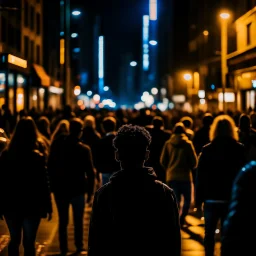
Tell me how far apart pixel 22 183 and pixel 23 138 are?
18.5 inches

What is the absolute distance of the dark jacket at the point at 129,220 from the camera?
4.46 meters

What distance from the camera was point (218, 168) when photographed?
27.6 feet

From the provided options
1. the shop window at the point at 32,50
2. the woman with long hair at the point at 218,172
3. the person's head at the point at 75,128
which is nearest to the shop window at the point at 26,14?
the shop window at the point at 32,50

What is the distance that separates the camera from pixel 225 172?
27.6 ft

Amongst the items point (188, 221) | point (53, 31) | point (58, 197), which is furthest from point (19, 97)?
point (58, 197)

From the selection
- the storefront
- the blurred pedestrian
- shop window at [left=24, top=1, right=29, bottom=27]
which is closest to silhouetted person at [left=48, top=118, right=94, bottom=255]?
the blurred pedestrian

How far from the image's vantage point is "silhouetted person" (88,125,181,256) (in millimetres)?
4465

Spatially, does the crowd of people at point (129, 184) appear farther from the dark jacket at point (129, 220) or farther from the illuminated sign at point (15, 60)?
the illuminated sign at point (15, 60)

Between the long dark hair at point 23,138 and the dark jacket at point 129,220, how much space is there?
138 inches

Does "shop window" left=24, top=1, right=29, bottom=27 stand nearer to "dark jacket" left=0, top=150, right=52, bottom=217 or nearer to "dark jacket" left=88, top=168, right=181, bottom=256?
"dark jacket" left=0, top=150, right=52, bottom=217

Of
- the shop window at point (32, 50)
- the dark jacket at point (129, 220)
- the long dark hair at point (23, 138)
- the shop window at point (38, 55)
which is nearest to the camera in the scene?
the dark jacket at point (129, 220)

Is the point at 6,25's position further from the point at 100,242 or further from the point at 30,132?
the point at 100,242

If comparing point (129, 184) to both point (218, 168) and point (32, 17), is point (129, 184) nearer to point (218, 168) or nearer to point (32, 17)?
point (218, 168)

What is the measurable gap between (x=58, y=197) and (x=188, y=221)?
414cm
